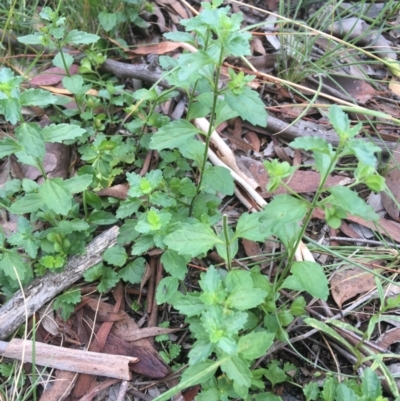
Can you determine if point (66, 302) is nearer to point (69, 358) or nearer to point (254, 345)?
point (69, 358)

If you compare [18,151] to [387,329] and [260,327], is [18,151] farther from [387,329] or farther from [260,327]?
[387,329]

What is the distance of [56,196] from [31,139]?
25 centimetres

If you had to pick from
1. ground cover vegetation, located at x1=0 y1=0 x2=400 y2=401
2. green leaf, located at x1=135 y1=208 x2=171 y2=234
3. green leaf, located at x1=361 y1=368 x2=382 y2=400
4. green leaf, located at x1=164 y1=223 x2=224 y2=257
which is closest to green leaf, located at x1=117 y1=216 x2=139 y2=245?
ground cover vegetation, located at x1=0 y1=0 x2=400 y2=401

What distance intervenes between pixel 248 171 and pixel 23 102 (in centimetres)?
115

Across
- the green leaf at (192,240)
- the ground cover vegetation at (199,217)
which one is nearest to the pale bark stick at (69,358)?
the ground cover vegetation at (199,217)

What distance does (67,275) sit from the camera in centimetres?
207

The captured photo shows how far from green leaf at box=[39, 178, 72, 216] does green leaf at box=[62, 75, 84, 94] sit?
617 mm

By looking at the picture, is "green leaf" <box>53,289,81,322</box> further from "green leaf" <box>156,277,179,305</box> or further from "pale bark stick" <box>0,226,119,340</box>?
"green leaf" <box>156,277,179,305</box>

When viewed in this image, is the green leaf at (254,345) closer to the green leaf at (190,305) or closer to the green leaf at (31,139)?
the green leaf at (190,305)

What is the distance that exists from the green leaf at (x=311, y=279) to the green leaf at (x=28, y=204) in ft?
3.44

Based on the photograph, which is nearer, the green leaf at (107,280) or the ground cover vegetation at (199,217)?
the ground cover vegetation at (199,217)

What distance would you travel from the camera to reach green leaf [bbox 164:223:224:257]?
1.65 m

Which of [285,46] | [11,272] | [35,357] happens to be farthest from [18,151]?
[285,46]

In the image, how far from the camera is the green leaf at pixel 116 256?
2059 millimetres
